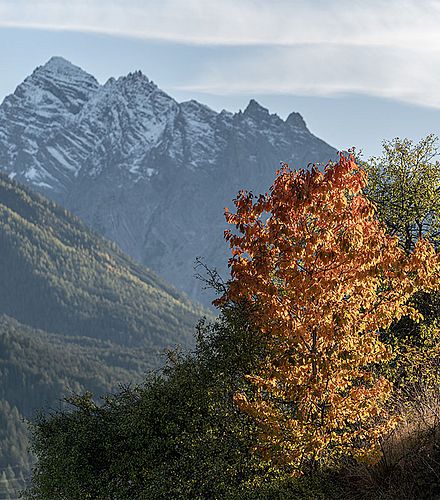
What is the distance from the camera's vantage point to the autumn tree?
1950cm

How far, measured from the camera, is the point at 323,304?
64.6ft

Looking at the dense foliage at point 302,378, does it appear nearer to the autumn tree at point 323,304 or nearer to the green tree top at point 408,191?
the autumn tree at point 323,304

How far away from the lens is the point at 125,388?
30.0m

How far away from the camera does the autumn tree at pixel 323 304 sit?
19.5 m

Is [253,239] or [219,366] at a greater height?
[253,239]

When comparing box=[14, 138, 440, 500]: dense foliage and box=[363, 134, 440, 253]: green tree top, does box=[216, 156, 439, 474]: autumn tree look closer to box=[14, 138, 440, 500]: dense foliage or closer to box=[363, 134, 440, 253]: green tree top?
box=[14, 138, 440, 500]: dense foliage

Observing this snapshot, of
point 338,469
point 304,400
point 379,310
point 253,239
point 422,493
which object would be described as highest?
point 253,239

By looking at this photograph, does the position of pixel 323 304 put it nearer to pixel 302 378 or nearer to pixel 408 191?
pixel 302 378

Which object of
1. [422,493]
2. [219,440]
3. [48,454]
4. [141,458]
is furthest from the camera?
[48,454]

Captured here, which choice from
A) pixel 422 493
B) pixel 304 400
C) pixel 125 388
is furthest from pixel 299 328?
pixel 125 388

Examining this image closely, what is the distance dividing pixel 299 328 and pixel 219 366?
5.09 metres

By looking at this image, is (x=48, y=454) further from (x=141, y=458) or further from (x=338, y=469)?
(x=338, y=469)

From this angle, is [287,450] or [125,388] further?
[125,388]

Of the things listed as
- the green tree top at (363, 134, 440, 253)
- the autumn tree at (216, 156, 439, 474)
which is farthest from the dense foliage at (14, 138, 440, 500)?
the green tree top at (363, 134, 440, 253)
